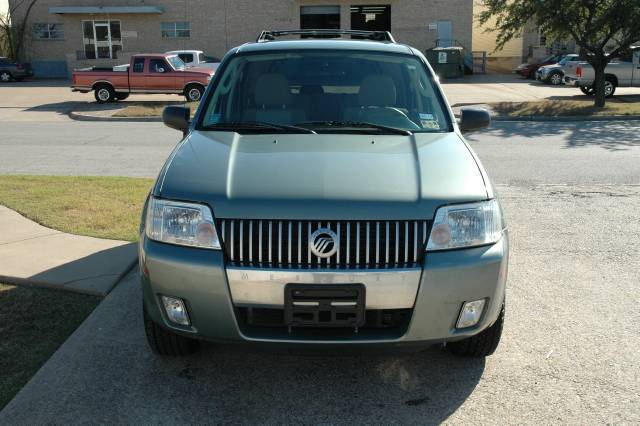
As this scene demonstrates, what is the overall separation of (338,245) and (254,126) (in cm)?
142

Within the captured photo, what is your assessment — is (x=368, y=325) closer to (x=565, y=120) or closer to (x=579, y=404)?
(x=579, y=404)

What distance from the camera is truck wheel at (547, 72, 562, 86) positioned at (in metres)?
32.0

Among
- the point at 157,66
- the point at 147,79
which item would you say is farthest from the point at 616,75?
the point at 147,79

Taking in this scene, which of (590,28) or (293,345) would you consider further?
(590,28)

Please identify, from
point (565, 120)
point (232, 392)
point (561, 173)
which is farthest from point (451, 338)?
point (565, 120)

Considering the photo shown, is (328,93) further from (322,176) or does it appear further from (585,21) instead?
(585,21)

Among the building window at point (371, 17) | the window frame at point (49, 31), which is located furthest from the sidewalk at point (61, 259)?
the window frame at point (49, 31)

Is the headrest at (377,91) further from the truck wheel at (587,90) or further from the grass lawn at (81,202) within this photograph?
the truck wheel at (587,90)

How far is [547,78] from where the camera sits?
1275 inches

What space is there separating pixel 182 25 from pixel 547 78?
21.4 meters

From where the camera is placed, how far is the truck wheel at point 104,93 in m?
23.6

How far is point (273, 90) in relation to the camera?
4.69 meters

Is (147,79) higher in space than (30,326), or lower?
higher

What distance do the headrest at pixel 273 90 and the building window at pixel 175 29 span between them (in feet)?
122
